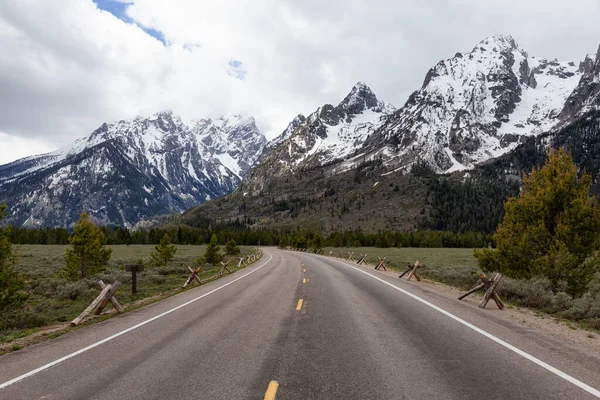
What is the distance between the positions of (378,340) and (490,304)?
7.52 metres

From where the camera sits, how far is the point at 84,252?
24.6 m

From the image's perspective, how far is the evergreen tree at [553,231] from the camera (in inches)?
594

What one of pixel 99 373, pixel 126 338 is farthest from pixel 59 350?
pixel 99 373

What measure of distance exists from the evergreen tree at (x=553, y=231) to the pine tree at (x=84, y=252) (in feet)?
80.0

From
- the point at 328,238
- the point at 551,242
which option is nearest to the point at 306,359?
the point at 551,242

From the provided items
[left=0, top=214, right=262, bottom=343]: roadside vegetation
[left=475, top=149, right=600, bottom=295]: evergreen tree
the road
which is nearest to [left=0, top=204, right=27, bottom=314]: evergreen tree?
[left=0, top=214, right=262, bottom=343]: roadside vegetation

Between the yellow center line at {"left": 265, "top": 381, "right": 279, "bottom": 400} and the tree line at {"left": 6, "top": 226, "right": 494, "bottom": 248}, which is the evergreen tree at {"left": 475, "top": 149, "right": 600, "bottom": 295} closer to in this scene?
the yellow center line at {"left": 265, "top": 381, "right": 279, "bottom": 400}

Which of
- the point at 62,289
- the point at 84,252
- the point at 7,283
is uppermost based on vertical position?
the point at 84,252

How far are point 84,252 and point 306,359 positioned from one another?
22999 mm

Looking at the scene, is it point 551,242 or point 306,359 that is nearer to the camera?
point 306,359

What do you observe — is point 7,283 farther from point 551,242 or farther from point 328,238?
point 328,238

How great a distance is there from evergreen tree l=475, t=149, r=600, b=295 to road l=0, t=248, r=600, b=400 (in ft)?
19.0

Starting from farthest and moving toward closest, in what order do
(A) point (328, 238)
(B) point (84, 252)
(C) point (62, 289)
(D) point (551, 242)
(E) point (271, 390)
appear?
(A) point (328, 238), (B) point (84, 252), (C) point (62, 289), (D) point (551, 242), (E) point (271, 390)

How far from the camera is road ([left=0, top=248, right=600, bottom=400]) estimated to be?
5469 millimetres
